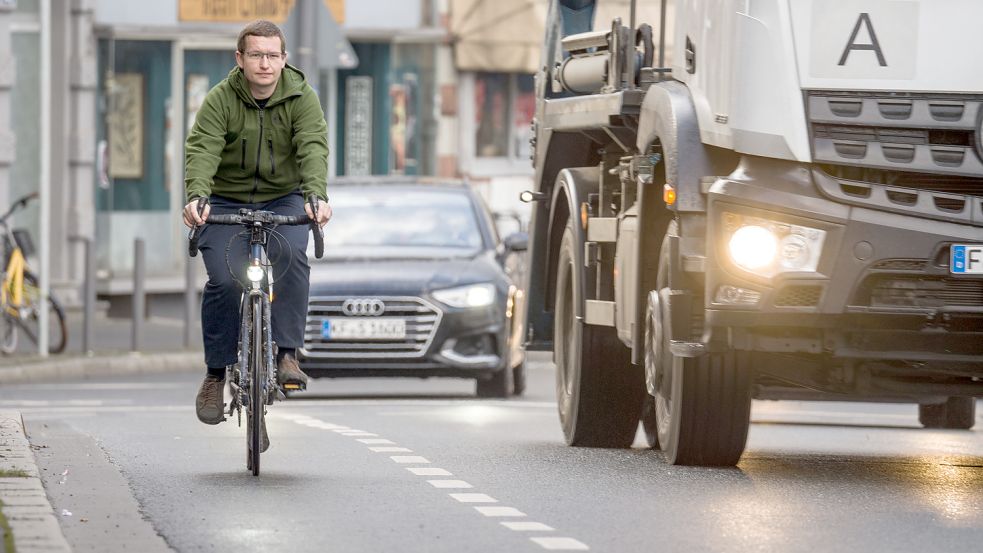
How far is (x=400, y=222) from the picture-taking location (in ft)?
62.1

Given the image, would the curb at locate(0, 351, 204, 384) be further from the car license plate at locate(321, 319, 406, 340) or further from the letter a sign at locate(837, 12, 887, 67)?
the letter a sign at locate(837, 12, 887, 67)

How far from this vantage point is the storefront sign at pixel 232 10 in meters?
29.6

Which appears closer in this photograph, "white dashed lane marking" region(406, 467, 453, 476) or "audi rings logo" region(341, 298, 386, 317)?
"white dashed lane marking" region(406, 467, 453, 476)

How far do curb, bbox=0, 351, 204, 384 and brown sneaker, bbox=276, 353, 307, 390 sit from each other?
33.6 feet

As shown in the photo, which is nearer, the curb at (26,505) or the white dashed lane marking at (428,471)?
the curb at (26,505)

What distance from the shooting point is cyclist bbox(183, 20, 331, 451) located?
10195mm

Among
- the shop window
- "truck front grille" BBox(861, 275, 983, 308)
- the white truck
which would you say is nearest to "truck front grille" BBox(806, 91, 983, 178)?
the white truck

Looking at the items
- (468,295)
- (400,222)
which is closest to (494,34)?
(400,222)

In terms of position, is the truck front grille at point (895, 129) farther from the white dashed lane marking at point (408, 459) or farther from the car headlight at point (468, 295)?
the car headlight at point (468, 295)

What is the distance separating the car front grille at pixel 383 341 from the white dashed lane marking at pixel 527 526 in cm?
872

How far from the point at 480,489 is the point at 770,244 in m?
1.54

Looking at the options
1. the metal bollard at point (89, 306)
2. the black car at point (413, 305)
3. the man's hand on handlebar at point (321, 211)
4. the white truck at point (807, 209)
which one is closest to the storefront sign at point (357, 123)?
the metal bollard at point (89, 306)

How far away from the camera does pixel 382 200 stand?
1919cm

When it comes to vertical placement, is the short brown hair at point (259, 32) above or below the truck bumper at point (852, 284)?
above
